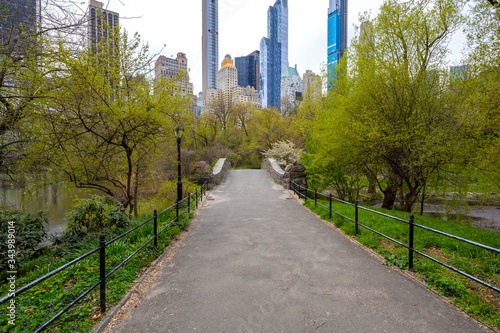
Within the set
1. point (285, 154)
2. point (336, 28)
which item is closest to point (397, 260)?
point (285, 154)

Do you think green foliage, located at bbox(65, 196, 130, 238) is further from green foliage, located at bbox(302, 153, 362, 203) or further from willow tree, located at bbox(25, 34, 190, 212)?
green foliage, located at bbox(302, 153, 362, 203)

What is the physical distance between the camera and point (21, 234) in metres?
5.80

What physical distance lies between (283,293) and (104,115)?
313 inches

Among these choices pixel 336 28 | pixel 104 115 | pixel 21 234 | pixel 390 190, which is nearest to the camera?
pixel 21 234

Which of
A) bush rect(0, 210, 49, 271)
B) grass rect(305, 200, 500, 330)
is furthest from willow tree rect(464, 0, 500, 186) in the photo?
bush rect(0, 210, 49, 271)

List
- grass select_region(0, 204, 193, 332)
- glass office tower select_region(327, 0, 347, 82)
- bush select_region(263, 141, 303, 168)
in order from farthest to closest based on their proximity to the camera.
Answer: glass office tower select_region(327, 0, 347, 82) → bush select_region(263, 141, 303, 168) → grass select_region(0, 204, 193, 332)

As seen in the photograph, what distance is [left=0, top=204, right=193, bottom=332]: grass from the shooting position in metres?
2.95

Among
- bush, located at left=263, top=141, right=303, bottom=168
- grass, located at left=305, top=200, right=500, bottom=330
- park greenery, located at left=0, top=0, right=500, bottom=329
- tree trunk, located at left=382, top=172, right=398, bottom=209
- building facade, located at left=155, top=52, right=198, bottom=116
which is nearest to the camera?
grass, located at left=305, top=200, right=500, bottom=330

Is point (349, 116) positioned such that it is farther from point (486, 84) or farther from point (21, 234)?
point (21, 234)

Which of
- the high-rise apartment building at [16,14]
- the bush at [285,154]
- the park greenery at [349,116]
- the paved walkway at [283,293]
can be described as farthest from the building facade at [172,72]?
the bush at [285,154]

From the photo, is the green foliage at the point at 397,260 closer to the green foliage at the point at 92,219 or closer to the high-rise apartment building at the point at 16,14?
the green foliage at the point at 92,219

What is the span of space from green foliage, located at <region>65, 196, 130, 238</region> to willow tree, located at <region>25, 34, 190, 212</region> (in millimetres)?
2224

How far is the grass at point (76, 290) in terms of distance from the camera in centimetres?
295

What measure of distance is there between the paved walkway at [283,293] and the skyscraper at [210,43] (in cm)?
18534
